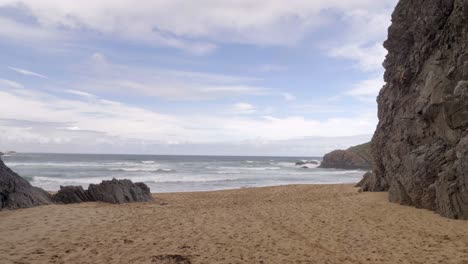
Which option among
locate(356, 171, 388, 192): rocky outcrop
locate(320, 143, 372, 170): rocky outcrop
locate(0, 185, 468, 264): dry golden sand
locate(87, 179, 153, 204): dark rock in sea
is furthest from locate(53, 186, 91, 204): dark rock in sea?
locate(320, 143, 372, 170): rocky outcrop

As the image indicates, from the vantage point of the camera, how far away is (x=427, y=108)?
13297 millimetres

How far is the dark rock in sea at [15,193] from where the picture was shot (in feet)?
47.2

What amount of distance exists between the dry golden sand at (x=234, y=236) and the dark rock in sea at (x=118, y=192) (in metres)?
4.35

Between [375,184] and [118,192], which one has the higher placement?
[375,184]

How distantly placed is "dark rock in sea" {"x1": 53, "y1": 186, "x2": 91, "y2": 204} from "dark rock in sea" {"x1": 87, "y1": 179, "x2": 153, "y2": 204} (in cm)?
28

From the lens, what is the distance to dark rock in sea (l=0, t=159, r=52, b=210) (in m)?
14.4

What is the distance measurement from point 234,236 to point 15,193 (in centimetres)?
1009

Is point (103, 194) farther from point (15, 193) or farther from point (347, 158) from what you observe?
point (347, 158)

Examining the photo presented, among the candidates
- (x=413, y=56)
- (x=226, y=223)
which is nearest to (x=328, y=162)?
(x=413, y=56)

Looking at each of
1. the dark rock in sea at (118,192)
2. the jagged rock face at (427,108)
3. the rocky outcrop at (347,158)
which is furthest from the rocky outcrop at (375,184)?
the rocky outcrop at (347,158)

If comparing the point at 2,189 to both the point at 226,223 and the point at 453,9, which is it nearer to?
the point at 226,223

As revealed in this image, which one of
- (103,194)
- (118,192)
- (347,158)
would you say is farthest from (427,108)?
(347,158)

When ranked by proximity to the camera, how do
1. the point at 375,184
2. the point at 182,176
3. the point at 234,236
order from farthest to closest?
1. the point at 182,176
2. the point at 375,184
3. the point at 234,236

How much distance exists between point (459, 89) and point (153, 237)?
1043cm
